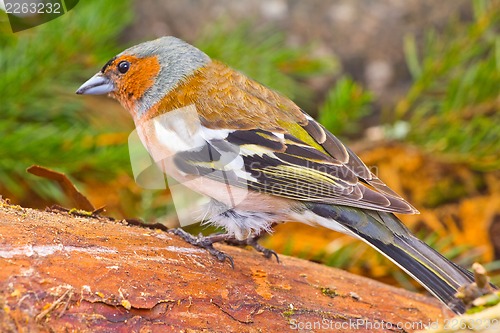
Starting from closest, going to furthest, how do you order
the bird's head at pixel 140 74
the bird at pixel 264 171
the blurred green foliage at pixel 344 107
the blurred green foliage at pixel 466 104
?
the bird at pixel 264 171 < the bird's head at pixel 140 74 < the blurred green foliage at pixel 344 107 < the blurred green foliage at pixel 466 104

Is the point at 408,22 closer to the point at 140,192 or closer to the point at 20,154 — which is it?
the point at 140,192

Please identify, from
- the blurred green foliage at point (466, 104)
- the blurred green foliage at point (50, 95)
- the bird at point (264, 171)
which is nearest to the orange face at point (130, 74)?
the bird at point (264, 171)

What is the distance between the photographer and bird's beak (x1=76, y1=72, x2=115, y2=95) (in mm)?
3277

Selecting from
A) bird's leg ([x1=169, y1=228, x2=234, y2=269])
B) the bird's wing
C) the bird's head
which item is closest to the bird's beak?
the bird's head

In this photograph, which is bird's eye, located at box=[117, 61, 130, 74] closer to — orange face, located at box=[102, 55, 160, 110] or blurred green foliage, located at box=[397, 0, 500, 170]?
orange face, located at box=[102, 55, 160, 110]

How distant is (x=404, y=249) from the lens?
8.16ft

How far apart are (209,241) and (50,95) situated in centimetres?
185

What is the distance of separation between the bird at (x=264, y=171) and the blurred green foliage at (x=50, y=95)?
0.51m

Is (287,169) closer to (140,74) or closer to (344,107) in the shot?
(140,74)

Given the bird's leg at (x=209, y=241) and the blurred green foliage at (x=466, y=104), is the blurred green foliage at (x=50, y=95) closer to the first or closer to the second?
the bird's leg at (x=209, y=241)

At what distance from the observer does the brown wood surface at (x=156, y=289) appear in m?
1.77

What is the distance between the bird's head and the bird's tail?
1092 mm

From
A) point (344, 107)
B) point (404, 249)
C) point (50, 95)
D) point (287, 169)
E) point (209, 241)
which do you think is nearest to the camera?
point (404, 249)

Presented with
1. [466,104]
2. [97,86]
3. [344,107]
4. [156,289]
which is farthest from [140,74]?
[466,104]
